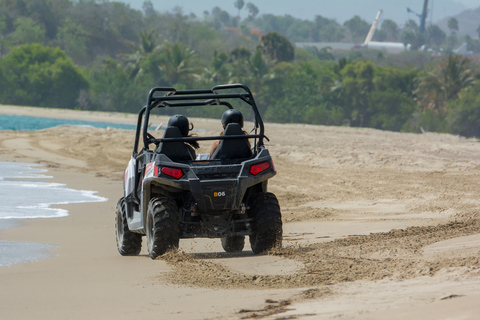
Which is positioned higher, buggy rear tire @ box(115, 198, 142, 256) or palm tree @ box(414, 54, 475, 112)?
palm tree @ box(414, 54, 475, 112)

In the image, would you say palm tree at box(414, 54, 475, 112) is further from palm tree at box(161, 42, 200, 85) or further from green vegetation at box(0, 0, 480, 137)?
palm tree at box(161, 42, 200, 85)

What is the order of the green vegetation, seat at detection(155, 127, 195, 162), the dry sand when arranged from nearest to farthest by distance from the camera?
the dry sand → seat at detection(155, 127, 195, 162) → the green vegetation

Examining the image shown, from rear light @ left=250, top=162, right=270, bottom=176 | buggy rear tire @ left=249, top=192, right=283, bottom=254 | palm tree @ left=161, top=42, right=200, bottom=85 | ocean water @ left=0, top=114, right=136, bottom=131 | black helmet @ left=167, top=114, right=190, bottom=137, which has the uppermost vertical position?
palm tree @ left=161, top=42, right=200, bottom=85

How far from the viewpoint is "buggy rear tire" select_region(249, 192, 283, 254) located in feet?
23.6

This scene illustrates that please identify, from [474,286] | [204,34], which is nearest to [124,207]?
[474,286]

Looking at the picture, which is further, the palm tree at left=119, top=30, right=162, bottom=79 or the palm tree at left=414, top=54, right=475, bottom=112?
the palm tree at left=119, top=30, right=162, bottom=79

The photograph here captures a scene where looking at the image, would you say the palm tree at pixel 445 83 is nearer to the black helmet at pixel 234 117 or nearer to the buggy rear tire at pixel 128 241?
the black helmet at pixel 234 117

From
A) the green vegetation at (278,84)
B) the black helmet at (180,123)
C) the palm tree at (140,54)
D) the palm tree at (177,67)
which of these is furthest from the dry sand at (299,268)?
the palm tree at (140,54)

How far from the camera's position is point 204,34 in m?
107

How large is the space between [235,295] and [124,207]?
3.11 m

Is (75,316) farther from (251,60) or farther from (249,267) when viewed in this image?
(251,60)

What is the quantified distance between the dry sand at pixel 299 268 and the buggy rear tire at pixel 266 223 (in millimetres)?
134

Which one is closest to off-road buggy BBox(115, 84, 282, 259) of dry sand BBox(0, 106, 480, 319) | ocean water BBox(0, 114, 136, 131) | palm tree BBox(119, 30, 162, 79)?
dry sand BBox(0, 106, 480, 319)

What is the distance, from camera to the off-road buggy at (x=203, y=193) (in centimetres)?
693
